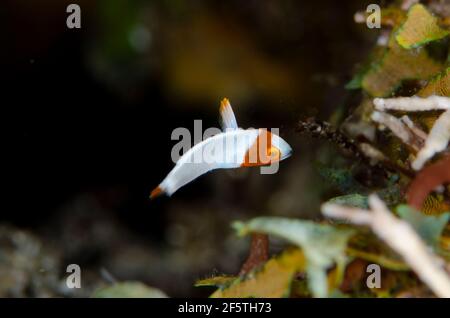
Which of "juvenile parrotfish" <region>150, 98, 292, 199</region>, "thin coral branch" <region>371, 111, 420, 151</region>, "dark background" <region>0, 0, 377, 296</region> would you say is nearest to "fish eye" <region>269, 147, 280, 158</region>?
"juvenile parrotfish" <region>150, 98, 292, 199</region>

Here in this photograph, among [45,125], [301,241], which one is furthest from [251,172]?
[301,241]

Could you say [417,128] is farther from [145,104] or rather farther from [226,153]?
[145,104]

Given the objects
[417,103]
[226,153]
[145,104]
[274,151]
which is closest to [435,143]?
[417,103]

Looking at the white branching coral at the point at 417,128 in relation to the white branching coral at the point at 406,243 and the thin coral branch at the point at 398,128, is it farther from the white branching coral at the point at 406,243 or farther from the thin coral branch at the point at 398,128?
the white branching coral at the point at 406,243

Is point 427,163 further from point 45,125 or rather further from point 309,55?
point 45,125

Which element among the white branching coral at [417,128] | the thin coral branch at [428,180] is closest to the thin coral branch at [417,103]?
the white branching coral at [417,128]
